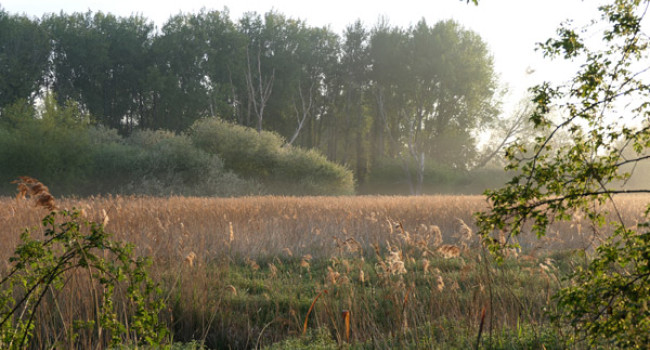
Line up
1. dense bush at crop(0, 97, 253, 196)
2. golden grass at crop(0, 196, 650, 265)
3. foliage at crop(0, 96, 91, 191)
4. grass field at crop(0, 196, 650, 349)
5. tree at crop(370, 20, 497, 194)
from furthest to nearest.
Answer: tree at crop(370, 20, 497, 194) → dense bush at crop(0, 97, 253, 196) → foliage at crop(0, 96, 91, 191) → golden grass at crop(0, 196, 650, 265) → grass field at crop(0, 196, 650, 349)

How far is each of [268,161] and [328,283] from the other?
2262 cm

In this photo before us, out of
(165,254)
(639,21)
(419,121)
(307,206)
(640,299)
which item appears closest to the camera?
(640,299)

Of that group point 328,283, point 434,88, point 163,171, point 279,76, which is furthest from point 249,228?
point 434,88

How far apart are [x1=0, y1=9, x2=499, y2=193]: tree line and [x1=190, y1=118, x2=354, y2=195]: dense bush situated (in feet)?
21.3

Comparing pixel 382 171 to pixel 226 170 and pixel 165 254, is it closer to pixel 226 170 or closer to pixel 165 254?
pixel 226 170

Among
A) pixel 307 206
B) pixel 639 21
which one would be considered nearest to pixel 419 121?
pixel 307 206

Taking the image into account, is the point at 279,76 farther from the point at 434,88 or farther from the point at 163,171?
the point at 163,171

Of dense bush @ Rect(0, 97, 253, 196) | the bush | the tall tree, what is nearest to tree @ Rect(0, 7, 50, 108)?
the tall tree

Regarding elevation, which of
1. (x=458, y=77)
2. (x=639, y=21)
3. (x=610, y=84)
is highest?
(x=458, y=77)

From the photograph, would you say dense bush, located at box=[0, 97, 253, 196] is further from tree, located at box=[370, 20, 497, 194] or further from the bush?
tree, located at box=[370, 20, 497, 194]

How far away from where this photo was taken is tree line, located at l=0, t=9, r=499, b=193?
34.8 meters

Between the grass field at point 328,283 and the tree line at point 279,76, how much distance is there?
84.8 ft

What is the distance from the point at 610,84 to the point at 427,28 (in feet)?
126

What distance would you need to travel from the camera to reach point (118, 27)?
36906mm
